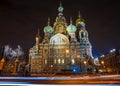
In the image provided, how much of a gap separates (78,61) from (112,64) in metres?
13.8

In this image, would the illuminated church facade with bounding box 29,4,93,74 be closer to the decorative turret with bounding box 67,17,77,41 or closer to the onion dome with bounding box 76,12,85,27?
the decorative turret with bounding box 67,17,77,41

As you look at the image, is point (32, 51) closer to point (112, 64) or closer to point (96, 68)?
point (96, 68)

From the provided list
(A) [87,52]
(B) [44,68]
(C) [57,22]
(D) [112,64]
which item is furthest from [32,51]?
(D) [112,64]

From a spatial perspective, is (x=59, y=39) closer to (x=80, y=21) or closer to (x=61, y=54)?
(x=61, y=54)

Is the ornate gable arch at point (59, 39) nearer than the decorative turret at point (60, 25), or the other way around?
the ornate gable arch at point (59, 39)

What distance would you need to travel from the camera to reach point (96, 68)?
65812mm

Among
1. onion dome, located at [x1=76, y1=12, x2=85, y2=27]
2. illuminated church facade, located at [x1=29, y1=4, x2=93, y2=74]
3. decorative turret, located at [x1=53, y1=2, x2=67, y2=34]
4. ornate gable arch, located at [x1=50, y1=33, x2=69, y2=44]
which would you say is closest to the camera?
illuminated church facade, located at [x1=29, y1=4, x2=93, y2=74]

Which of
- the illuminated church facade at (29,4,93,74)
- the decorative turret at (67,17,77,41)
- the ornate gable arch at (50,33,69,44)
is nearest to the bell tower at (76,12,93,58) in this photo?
the illuminated church facade at (29,4,93,74)

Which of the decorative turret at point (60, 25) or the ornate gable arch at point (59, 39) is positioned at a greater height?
the decorative turret at point (60, 25)

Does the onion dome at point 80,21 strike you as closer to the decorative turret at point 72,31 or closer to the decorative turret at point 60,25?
the decorative turret at point 72,31

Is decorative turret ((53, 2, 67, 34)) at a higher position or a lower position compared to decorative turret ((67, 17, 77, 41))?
higher

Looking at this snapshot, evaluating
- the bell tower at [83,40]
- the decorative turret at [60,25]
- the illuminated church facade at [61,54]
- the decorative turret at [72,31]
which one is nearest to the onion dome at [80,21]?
the bell tower at [83,40]

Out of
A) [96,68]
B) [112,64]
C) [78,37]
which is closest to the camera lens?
[96,68]

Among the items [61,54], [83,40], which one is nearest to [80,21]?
[83,40]
